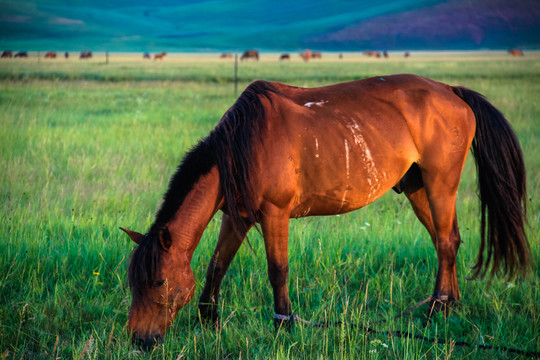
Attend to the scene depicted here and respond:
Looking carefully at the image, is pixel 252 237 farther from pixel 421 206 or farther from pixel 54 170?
pixel 54 170

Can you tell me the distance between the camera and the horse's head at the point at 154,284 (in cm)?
317

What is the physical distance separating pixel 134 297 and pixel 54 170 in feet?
19.1

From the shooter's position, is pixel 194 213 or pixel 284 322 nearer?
pixel 194 213

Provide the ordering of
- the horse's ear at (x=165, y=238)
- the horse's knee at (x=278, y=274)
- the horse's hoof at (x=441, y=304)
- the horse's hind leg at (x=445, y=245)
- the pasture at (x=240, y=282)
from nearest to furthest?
the horse's ear at (x=165, y=238)
the pasture at (x=240, y=282)
the horse's knee at (x=278, y=274)
the horse's hoof at (x=441, y=304)
the horse's hind leg at (x=445, y=245)

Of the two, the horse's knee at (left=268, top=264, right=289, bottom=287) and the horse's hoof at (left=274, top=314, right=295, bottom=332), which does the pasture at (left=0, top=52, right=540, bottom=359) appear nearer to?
the horse's hoof at (left=274, top=314, right=295, bottom=332)

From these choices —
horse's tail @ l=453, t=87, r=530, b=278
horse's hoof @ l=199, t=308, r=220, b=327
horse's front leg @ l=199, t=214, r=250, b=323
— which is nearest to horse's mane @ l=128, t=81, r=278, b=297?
horse's front leg @ l=199, t=214, r=250, b=323

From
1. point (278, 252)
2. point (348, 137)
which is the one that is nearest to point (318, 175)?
point (348, 137)

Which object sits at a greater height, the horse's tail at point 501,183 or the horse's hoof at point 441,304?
the horse's tail at point 501,183

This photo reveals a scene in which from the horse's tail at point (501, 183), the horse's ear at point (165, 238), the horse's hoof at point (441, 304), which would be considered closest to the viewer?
the horse's ear at point (165, 238)

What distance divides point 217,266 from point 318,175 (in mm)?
1096

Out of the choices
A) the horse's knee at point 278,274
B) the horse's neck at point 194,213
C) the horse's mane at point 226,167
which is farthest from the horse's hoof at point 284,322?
the horse's neck at point 194,213

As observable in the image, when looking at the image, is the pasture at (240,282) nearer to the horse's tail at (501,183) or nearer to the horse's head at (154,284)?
the horse's head at (154,284)

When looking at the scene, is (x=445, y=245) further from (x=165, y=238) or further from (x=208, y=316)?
(x=165, y=238)

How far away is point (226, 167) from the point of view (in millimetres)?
3412
